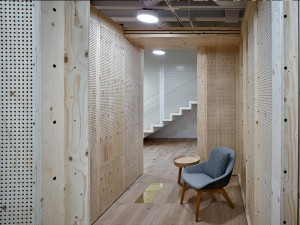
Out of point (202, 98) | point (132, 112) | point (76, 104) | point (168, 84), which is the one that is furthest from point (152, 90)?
point (76, 104)

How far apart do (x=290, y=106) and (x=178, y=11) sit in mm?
3517

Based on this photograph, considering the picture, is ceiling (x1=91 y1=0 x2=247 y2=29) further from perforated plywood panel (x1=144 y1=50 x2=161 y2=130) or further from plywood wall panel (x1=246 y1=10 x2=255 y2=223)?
perforated plywood panel (x1=144 y1=50 x2=161 y2=130)

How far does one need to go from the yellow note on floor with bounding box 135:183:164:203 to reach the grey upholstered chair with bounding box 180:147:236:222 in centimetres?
55

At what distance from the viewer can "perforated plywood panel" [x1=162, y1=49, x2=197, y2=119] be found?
31.6 feet

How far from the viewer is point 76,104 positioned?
183 cm

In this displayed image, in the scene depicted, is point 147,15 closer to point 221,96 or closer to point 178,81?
point 221,96

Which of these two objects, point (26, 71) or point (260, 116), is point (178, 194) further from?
point (26, 71)

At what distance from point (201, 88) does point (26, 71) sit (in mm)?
4529

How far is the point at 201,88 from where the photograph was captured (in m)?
5.96

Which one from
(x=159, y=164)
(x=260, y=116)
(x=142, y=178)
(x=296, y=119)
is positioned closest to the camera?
(x=296, y=119)

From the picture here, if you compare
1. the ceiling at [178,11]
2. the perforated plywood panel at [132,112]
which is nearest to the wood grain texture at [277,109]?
the ceiling at [178,11]

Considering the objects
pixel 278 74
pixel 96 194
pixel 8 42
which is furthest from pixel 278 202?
pixel 96 194

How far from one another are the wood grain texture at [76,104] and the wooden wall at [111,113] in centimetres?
166

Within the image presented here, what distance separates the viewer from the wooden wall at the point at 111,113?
12.0 ft
